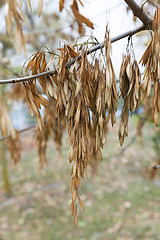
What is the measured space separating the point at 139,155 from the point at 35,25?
9.80 ft

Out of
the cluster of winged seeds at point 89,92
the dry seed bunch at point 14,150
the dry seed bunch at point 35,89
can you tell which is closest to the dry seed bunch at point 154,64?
the cluster of winged seeds at point 89,92

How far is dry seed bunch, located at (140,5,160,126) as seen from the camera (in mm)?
453

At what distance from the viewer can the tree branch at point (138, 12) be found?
1.59ft

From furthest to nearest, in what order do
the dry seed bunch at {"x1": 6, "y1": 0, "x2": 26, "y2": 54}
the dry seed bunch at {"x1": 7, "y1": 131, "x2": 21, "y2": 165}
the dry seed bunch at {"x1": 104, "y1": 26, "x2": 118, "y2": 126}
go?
the dry seed bunch at {"x1": 7, "y1": 131, "x2": 21, "y2": 165} → the dry seed bunch at {"x1": 104, "y1": 26, "x2": 118, "y2": 126} → the dry seed bunch at {"x1": 6, "y1": 0, "x2": 26, "y2": 54}

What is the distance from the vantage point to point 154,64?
46 cm

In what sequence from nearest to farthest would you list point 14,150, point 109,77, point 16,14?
point 16,14 < point 109,77 < point 14,150

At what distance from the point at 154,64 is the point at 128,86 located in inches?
2.9

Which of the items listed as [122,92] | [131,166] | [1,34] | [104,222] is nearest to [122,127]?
[122,92]

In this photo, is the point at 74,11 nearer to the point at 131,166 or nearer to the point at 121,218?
the point at 121,218

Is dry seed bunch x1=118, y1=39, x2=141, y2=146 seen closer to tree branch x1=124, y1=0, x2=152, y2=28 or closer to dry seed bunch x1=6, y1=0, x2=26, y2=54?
tree branch x1=124, y1=0, x2=152, y2=28

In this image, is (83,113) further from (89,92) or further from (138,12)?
(138,12)

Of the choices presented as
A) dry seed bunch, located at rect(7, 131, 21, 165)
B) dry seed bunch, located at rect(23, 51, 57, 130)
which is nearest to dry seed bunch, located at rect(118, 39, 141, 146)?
dry seed bunch, located at rect(23, 51, 57, 130)

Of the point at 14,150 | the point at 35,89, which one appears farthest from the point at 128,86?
the point at 14,150

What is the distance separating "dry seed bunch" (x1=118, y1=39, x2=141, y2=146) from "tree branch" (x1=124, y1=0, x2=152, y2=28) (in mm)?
84
